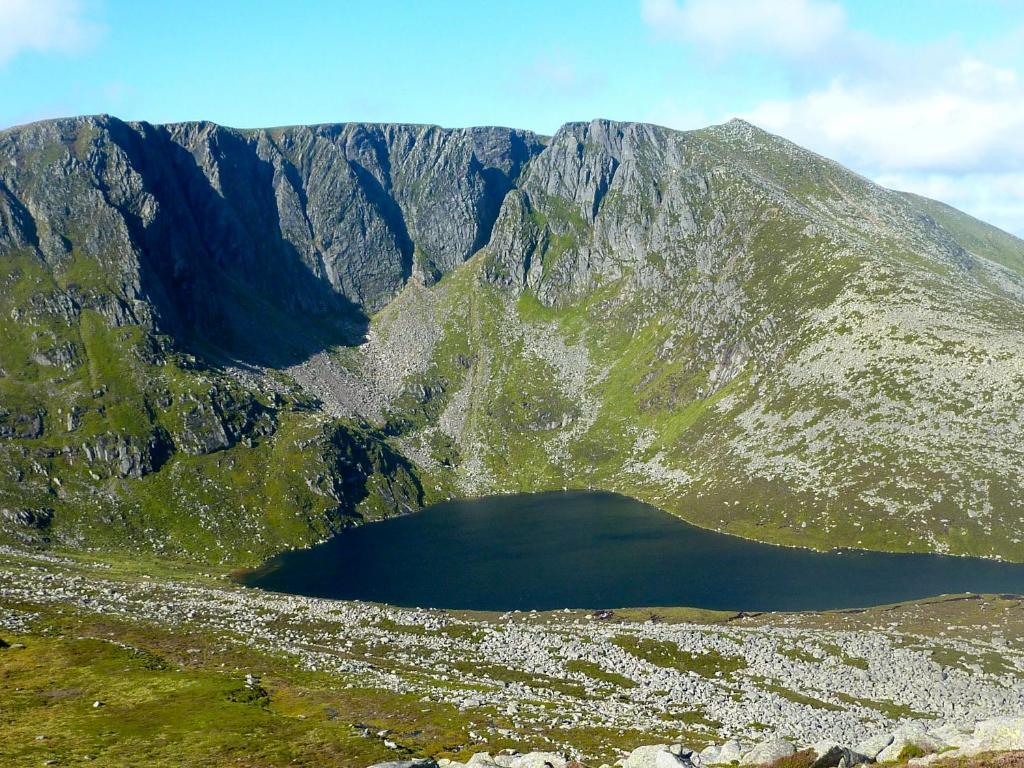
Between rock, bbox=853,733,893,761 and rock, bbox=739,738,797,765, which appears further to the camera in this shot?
rock, bbox=739,738,797,765

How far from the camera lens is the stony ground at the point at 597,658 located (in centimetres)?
6925

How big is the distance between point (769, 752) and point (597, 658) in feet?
205

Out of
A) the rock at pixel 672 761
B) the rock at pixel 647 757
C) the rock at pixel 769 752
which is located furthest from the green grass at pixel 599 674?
the rock at pixel 672 761

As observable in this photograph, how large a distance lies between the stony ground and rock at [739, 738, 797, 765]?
1901cm

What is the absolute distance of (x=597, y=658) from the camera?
310 feet

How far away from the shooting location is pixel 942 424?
16800 cm

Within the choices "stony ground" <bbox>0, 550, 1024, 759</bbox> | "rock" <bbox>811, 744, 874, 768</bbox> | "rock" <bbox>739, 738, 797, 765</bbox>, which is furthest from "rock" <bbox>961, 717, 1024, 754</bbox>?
"stony ground" <bbox>0, 550, 1024, 759</bbox>

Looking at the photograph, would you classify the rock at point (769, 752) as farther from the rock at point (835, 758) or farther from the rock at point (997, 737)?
the rock at point (997, 737)

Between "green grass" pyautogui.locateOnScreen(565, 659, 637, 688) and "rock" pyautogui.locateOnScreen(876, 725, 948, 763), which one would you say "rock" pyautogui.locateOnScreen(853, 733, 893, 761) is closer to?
"rock" pyautogui.locateOnScreen(876, 725, 948, 763)

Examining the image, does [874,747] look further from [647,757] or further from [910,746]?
[647,757]

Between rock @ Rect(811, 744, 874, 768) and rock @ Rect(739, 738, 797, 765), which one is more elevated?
rock @ Rect(811, 744, 874, 768)

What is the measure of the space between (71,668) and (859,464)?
161 m

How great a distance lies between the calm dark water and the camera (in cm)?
12812

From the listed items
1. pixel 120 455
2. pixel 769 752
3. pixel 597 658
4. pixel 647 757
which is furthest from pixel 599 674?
pixel 120 455
